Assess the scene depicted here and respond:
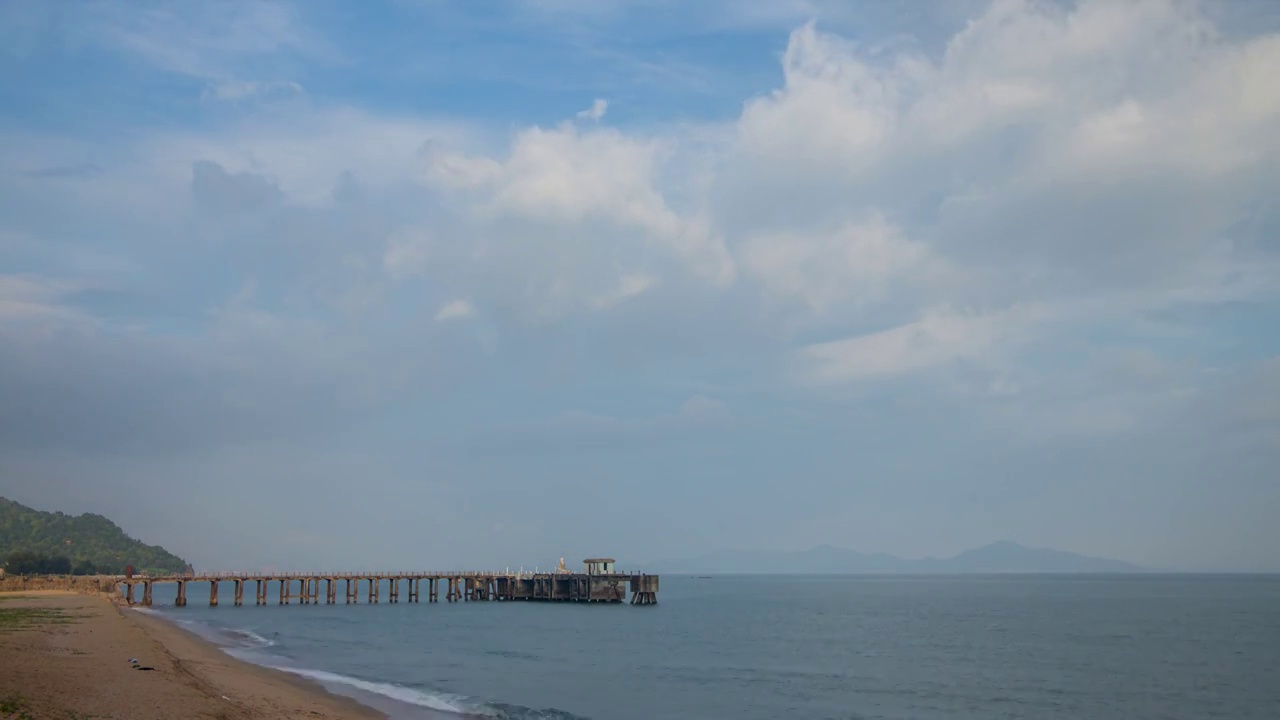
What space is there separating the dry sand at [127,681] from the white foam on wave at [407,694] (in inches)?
65.5

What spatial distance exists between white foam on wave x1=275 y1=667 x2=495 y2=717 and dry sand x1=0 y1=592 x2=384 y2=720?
5.46ft

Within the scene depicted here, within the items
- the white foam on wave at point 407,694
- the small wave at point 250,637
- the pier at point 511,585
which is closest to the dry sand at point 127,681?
the white foam on wave at point 407,694

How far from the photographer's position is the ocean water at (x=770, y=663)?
37.0m

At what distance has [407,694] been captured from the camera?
124ft

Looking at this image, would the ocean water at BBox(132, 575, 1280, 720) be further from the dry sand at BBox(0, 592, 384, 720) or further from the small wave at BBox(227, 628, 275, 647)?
the dry sand at BBox(0, 592, 384, 720)

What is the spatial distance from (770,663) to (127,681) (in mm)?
32685

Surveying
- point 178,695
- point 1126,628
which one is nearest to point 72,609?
point 178,695

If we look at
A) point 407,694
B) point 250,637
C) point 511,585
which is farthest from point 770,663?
point 511,585

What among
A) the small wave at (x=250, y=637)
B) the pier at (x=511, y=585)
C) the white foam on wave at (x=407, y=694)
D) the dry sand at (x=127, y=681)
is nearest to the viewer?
the dry sand at (x=127, y=681)

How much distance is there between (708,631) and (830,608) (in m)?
44.4

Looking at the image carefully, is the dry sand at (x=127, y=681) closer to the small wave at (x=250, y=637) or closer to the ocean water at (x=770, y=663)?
the ocean water at (x=770, y=663)

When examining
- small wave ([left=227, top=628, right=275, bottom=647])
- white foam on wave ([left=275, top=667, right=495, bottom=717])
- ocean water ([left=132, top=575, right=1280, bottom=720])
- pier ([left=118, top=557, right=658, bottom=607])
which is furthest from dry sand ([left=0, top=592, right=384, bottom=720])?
pier ([left=118, top=557, right=658, bottom=607])

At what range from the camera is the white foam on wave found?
34.1 meters

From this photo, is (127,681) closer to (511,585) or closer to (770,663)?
(770,663)
